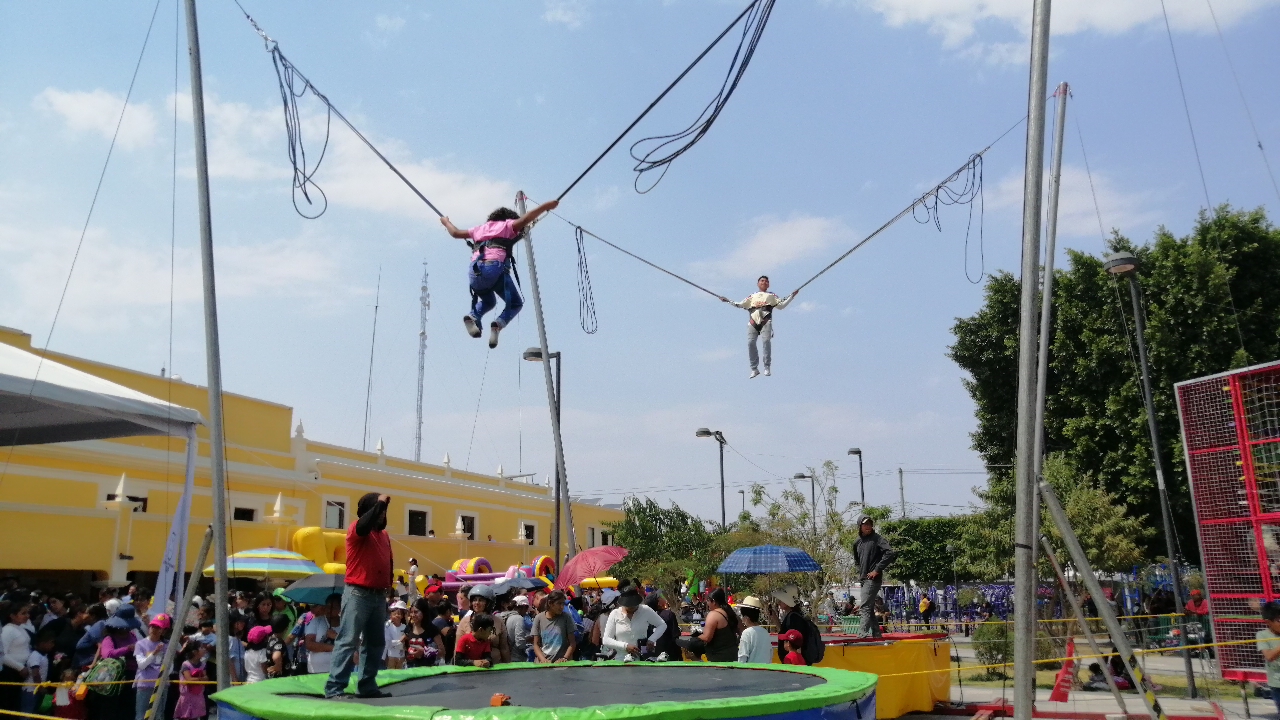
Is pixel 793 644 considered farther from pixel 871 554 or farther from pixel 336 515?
pixel 336 515

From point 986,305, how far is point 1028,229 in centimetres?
1715

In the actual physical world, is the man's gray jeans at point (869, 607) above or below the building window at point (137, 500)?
below

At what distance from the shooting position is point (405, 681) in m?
7.00

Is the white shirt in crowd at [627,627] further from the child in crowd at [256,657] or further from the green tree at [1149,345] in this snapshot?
the green tree at [1149,345]

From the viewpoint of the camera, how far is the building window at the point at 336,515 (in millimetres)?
22469

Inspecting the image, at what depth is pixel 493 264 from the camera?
24.6ft

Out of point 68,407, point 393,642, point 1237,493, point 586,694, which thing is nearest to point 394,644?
point 393,642

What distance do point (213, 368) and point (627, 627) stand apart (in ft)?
12.7

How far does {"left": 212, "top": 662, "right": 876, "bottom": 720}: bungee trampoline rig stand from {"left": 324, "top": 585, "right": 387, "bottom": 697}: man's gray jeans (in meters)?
0.16

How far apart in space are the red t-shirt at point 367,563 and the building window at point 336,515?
17.8 meters

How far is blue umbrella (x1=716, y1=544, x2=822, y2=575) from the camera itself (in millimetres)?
13133

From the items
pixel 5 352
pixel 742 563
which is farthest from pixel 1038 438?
pixel 5 352

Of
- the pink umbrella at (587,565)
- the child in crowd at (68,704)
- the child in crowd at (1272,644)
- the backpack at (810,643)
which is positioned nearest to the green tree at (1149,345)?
the pink umbrella at (587,565)

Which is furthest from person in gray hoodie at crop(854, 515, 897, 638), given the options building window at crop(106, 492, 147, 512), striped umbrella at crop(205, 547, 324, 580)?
building window at crop(106, 492, 147, 512)
